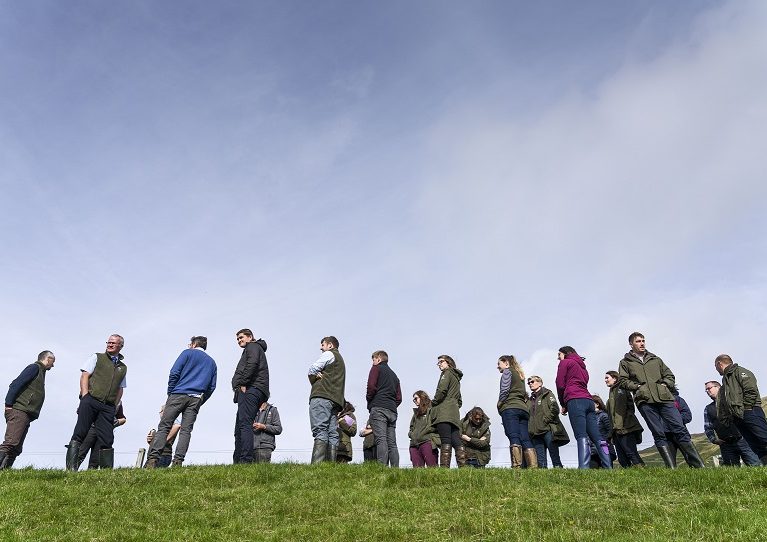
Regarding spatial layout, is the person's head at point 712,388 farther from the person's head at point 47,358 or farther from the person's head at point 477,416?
the person's head at point 47,358

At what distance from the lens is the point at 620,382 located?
1164 cm

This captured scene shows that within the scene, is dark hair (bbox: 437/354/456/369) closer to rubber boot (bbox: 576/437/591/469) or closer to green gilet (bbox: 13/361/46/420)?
rubber boot (bbox: 576/437/591/469)

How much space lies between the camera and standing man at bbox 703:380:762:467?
13094 millimetres

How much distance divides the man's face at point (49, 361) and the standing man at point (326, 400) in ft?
18.2

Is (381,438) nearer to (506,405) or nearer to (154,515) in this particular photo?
(506,405)

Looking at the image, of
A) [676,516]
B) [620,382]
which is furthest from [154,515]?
[620,382]

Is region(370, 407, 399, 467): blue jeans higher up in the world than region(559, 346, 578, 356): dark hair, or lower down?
lower down

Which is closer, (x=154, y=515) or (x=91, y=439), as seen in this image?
(x=154, y=515)

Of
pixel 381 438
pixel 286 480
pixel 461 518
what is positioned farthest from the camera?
pixel 381 438

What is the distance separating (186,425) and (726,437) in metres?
11.6

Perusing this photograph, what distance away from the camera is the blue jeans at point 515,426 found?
13.1 metres

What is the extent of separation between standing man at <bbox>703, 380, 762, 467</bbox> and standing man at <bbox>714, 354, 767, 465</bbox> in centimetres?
67

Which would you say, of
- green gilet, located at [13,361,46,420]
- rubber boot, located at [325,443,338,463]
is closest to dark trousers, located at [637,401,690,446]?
rubber boot, located at [325,443,338,463]

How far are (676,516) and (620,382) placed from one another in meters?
4.78
